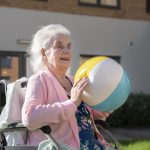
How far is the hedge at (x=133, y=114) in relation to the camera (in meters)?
14.4

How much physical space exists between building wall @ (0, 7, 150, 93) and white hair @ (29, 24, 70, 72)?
31.2 feet

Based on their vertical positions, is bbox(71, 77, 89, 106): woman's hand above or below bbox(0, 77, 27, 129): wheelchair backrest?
above

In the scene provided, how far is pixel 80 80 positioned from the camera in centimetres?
411

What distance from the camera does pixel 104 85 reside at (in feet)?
13.6

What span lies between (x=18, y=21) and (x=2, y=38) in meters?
0.63

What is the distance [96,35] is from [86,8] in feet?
2.67

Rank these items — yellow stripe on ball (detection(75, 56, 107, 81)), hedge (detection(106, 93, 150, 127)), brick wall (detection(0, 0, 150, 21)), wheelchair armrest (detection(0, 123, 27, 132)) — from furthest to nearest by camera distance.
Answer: hedge (detection(106, 93, 150, 127)) < brick wall (detection(0, 0, 150, 21)) < wheelchair armrest (detection(0, 123, 27, 132)) < yellow stripe on ball (detection(75, 56, 107, 81))

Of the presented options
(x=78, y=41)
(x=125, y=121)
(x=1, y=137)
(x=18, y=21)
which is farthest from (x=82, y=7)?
(x=1, y=137)

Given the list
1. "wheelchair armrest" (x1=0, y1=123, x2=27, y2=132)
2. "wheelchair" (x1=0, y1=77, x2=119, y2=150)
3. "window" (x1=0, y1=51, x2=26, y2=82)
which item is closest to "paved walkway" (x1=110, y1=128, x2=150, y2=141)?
"window" (x1=0, y1=51, x2=26, y2=82)

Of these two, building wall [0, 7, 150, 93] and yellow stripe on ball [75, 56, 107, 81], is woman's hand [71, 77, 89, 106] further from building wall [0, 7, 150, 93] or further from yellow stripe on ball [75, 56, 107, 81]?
building wall [0, 7, 150, 93]

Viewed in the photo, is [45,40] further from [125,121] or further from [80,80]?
[125,121]

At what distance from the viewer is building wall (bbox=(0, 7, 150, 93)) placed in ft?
46.1

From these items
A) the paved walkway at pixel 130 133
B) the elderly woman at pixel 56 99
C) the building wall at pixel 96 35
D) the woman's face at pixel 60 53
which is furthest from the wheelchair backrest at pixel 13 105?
the building wall at pixel 96 35

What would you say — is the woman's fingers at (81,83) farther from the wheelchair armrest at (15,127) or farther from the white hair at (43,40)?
the wheelchair armrest at (15,127)
